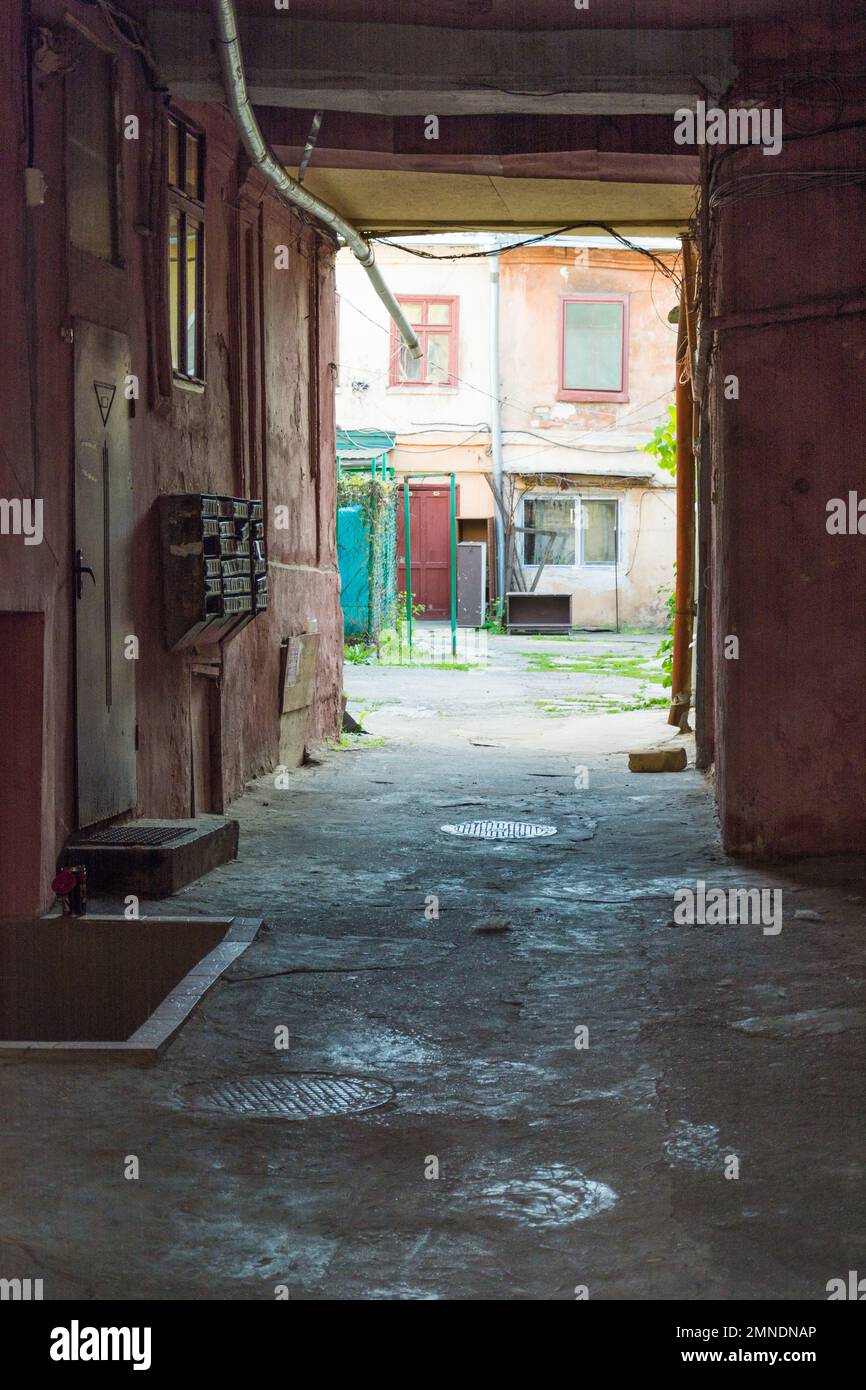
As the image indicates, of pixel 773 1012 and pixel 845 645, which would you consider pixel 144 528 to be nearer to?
pixel 845 645

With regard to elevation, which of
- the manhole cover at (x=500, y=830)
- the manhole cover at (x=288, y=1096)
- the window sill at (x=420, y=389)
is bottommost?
the manhole cover at (x=288, y=1096)

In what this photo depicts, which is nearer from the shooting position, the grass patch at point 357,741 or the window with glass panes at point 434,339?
the grass patch at point 357,741

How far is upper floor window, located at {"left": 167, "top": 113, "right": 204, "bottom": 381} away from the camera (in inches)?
328

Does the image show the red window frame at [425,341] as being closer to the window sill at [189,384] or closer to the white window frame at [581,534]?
the white window frame at [581,534]

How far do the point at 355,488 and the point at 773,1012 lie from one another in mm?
16490

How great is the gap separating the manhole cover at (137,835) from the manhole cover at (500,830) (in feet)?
6.31

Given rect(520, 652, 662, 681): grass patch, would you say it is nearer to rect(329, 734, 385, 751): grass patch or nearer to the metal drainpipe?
the metal drainpipe

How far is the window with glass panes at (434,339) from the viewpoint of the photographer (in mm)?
28047

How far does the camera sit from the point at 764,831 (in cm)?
772

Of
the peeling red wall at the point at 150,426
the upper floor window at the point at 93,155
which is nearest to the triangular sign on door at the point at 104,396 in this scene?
the peeling red wall at the point at 150,426

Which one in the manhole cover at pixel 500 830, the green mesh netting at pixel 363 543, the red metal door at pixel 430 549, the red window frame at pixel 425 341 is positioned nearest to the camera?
the manhole cover at pixel 500 830

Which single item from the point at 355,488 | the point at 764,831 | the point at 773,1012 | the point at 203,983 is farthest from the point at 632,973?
the point at 355,488

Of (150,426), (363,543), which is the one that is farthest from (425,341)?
(150,426)

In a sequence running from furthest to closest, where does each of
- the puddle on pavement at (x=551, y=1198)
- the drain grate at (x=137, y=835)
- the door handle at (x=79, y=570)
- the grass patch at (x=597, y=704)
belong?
the grass patch at (x=597, y=704), the drain grate at (x=137, y=835), the door handle at (x=79, y=570), the puddle on pavement at (x=551, y=1198)
